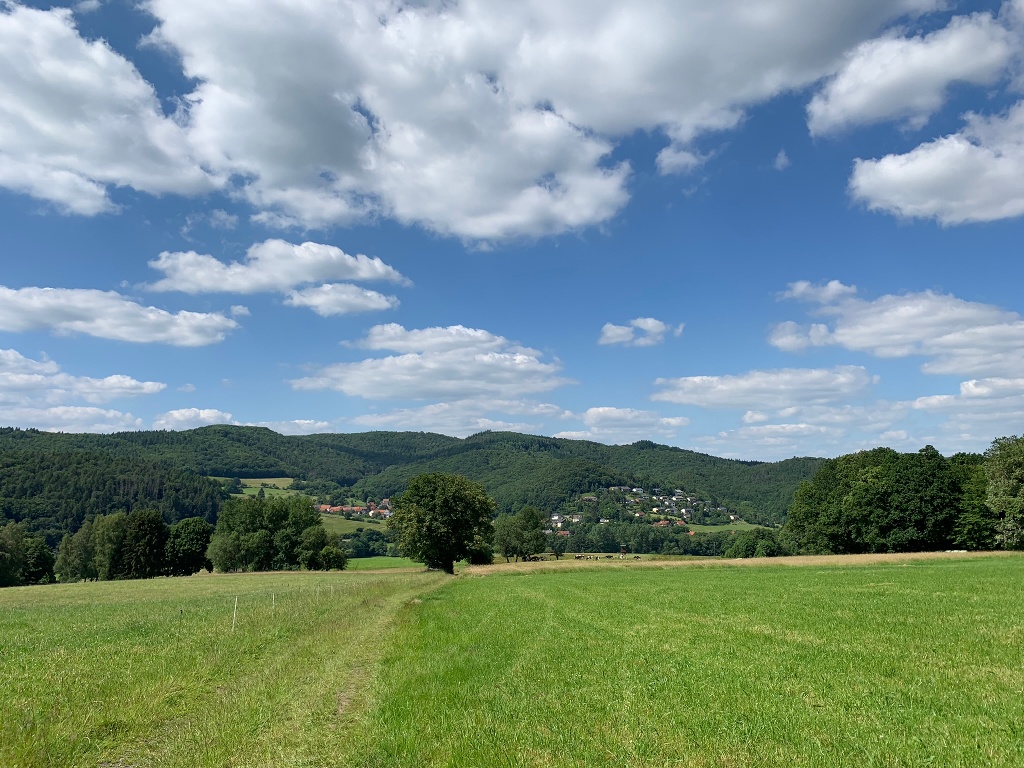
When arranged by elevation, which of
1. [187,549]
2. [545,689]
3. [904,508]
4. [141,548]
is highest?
[904,508]

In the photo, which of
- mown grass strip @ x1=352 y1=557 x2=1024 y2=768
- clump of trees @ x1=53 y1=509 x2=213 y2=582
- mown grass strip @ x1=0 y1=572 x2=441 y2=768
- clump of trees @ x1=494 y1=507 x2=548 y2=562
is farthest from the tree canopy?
clump of trees @ x1=53 y1=509 x2=213 y2=582

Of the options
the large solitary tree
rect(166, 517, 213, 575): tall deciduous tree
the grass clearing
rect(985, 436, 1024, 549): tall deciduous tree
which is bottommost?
the grass clearing

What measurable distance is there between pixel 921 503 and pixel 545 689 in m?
81.4

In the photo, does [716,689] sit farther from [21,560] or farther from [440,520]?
[21,560]

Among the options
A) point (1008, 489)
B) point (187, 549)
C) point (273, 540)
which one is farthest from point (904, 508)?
point (187, 549)

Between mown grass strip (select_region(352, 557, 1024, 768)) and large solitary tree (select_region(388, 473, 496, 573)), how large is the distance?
2133 inches

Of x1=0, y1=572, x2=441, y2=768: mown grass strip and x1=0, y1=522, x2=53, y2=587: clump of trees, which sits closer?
x1=0, y1=572, x2=441, y2=768: mown grass strip

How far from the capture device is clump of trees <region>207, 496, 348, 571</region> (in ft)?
349

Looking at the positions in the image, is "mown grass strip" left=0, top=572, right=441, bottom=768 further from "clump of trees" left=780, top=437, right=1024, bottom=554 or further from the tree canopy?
the tree canopy

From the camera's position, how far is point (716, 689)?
1230cm

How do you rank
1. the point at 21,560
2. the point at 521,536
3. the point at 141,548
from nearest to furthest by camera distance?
the point at 21,560 → the point at 141,548 → the point at 521,536

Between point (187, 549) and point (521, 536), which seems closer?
point (187, 549)

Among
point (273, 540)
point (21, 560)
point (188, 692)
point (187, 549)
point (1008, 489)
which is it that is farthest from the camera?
point (187, 549)

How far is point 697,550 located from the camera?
7283 inches
